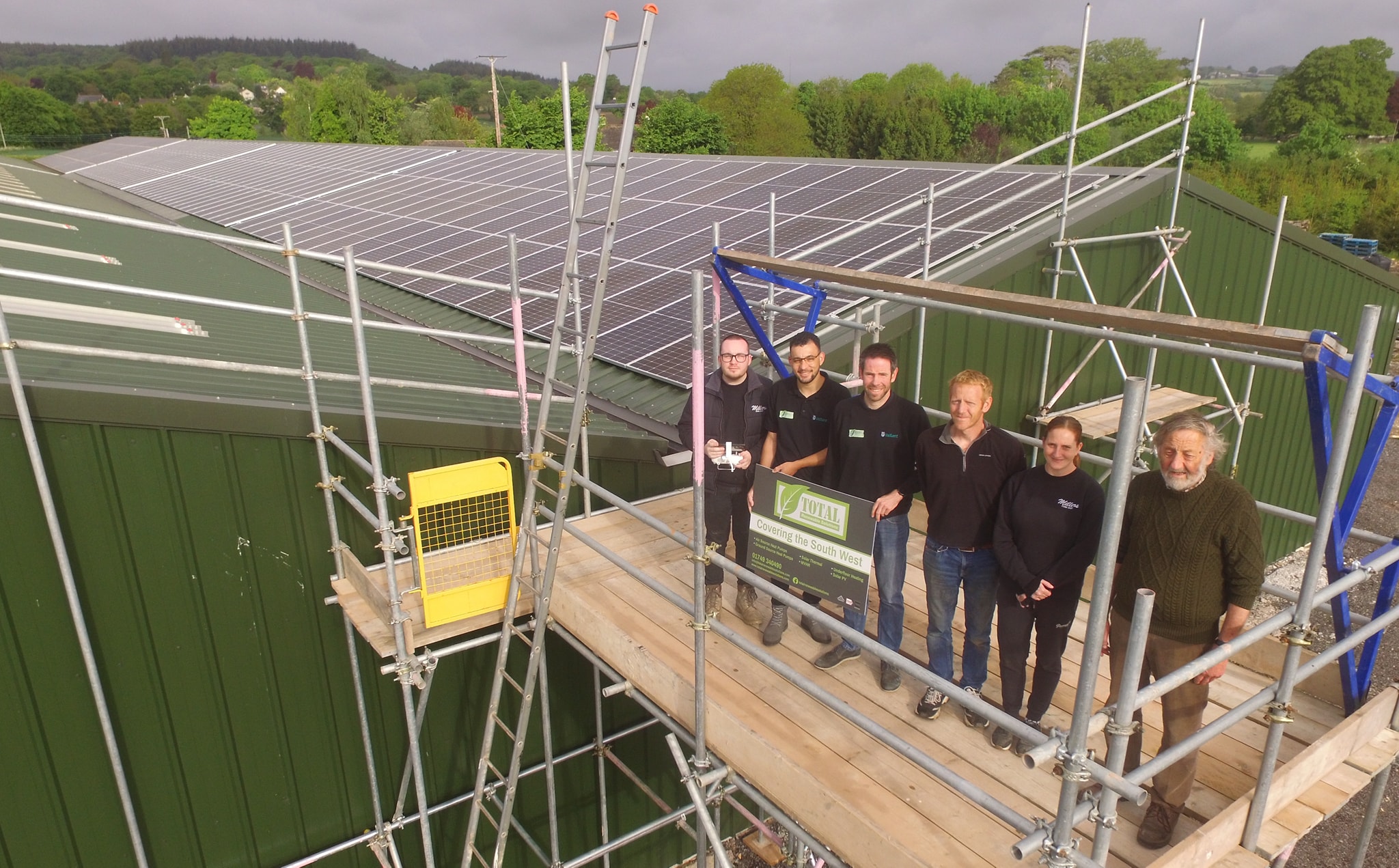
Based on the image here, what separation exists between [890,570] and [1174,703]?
1681mm

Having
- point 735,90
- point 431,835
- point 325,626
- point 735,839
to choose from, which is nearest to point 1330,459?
point 325,626

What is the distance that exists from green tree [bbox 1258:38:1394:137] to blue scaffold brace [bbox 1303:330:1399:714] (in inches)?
3642

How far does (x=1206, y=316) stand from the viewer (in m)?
13.8

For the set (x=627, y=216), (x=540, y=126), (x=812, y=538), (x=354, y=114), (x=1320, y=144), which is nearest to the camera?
(x=812, y=538)

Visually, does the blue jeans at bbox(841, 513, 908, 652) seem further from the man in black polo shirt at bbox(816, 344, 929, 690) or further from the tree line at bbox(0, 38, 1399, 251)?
the tree line at bbox(0, 38, 1399, 251)

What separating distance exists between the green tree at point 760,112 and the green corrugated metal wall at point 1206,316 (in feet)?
200

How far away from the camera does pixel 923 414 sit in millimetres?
5426

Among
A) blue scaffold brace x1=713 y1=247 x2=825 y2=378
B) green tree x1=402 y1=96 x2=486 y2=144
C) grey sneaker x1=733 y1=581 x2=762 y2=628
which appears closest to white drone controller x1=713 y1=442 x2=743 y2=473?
grey sneaker x1=733 y1=581 x2=762 y2=628

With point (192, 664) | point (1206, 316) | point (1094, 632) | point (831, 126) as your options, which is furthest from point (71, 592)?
point (831, 126)

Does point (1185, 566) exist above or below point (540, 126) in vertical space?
below

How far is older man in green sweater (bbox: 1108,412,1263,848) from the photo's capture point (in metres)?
4.00

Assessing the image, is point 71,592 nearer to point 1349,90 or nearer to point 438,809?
point 438,809

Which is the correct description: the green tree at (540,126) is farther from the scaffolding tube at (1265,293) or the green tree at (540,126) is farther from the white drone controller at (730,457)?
the white drone controller at (730,457)

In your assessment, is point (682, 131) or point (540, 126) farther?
point (682, 131)
